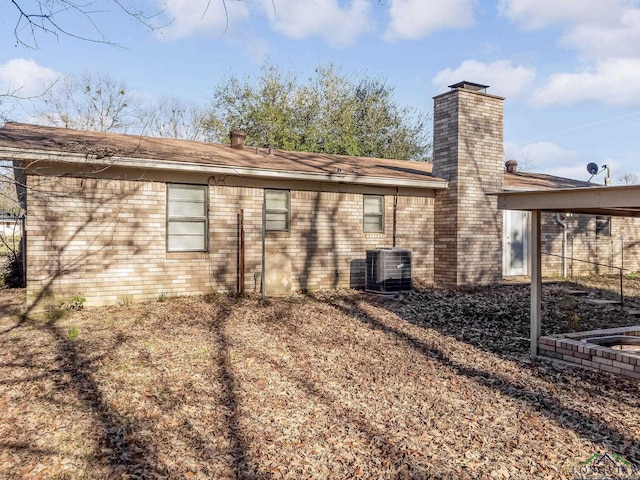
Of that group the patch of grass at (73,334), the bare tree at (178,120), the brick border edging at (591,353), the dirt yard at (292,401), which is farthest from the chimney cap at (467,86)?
the bare tree at (178,120)

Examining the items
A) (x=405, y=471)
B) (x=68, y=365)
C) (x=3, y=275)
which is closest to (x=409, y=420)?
(x=405, y=471)

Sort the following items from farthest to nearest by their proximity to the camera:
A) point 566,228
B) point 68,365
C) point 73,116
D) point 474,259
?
point 73,116 → point 566,228 → point 474,259 → point 68,365

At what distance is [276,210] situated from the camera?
9.68 m

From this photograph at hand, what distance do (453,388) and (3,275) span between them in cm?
1138

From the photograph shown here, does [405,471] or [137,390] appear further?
[137,390]

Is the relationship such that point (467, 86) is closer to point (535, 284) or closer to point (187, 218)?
point (535, 284)

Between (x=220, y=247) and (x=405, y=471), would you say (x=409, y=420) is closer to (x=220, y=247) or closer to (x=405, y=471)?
(x=405, y=471)

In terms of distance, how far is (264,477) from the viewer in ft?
9.83

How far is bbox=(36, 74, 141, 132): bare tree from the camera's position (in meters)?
22.0

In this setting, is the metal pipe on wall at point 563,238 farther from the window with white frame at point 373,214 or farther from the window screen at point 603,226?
the window with white frame at point 373,214

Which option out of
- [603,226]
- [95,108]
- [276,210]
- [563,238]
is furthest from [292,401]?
[95,108]

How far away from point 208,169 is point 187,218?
1.06m

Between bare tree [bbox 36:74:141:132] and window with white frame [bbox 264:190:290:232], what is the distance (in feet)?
51.0

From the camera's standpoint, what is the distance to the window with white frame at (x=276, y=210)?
9625 mm
